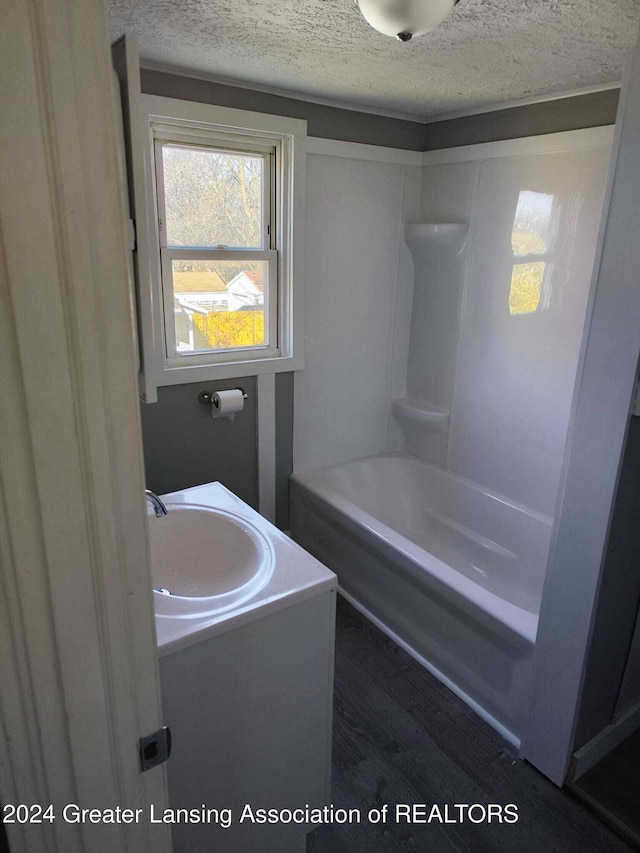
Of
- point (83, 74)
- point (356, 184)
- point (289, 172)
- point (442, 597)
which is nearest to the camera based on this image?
point (83, 74)

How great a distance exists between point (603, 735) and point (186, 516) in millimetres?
1542

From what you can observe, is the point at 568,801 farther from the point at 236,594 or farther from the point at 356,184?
the point at 356,184

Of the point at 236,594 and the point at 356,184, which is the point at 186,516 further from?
the point at 356,184

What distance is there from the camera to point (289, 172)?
8.36ft

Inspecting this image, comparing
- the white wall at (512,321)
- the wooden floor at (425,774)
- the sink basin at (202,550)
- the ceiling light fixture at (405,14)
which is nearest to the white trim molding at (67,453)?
the sink basin at (202,550)

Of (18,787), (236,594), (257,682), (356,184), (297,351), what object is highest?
(356,184)

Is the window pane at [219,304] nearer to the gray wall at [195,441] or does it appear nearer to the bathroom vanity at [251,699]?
the gray wall at [195,441]

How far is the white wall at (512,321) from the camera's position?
2.33m

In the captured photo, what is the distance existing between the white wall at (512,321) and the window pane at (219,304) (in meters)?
0.98

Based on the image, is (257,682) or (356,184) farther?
(356,184)

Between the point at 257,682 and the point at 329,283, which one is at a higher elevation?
the point at 329,283

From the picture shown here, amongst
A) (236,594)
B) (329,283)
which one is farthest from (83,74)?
(329,283)

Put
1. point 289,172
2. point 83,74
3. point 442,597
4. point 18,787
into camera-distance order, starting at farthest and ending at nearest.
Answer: point 289,172, point 442,597, point 18,787, point 83,74

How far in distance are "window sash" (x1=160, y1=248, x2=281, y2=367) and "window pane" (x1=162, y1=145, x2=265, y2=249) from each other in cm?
5
